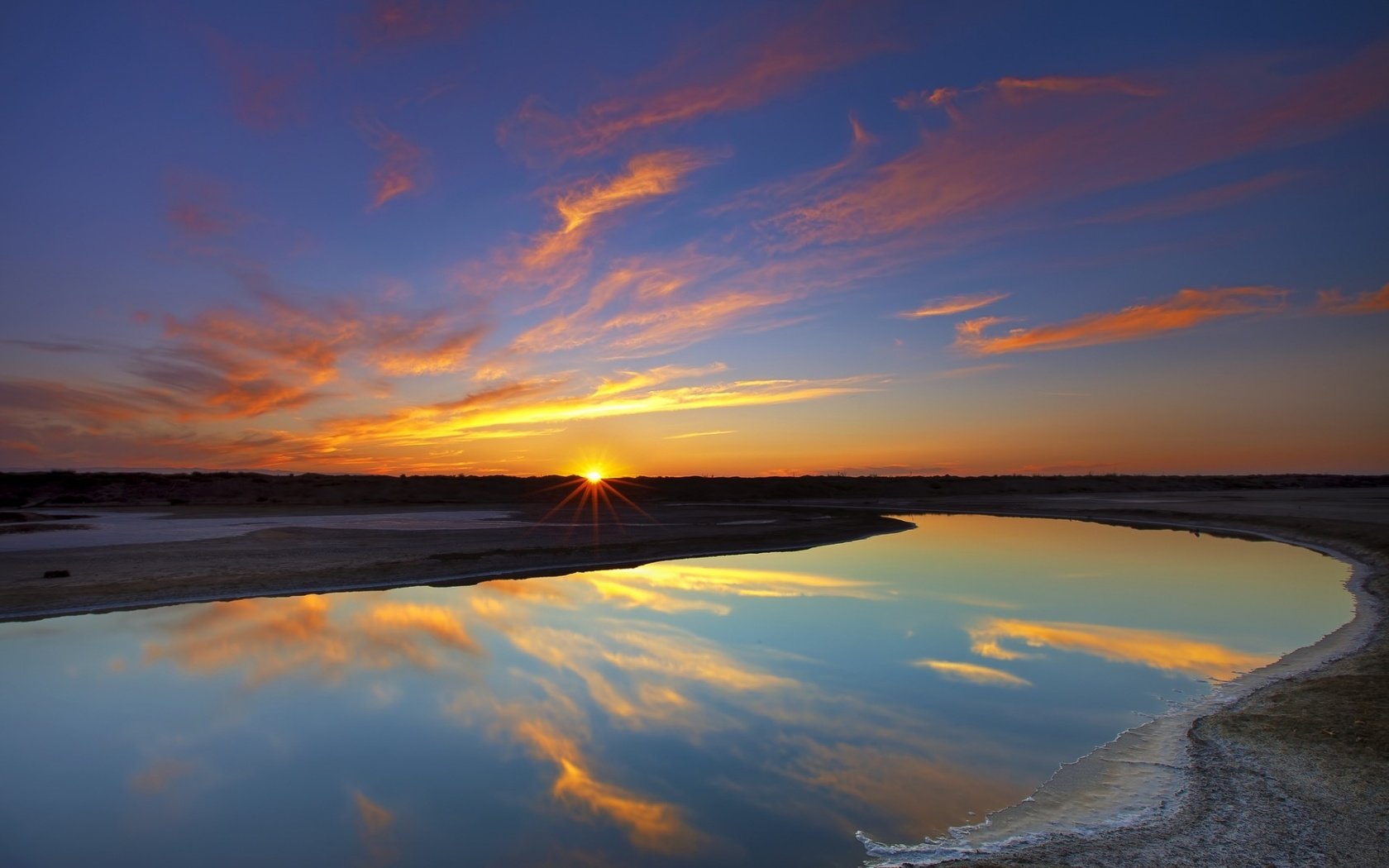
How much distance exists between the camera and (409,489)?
4380 inches

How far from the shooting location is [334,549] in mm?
37219

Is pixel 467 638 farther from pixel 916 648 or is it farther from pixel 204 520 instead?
pixel 204 520

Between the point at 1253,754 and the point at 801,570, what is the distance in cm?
2344

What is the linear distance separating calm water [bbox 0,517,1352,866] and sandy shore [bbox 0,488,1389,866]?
1.68m

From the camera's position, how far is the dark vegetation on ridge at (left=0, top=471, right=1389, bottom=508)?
102 metres

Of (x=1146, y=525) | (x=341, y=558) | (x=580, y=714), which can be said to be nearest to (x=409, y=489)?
(x=341, y=558)

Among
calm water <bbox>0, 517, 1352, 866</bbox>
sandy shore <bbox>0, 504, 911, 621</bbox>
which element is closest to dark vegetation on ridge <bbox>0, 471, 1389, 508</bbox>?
sandy shore <bbox>0, 504, 911, 621</bbox>

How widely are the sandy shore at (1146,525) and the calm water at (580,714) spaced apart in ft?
5.53

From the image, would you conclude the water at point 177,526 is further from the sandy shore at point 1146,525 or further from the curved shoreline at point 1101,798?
the curved shoreline at point 1101,798

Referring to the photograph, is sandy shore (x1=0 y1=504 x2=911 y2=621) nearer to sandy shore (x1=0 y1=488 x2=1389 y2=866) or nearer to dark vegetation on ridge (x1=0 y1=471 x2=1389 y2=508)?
sandy shore (x1=0 y1=488 x2=1389 y2=866)

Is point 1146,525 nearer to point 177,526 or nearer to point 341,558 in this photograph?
point 341,558

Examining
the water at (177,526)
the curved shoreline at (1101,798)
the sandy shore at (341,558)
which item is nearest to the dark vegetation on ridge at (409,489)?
the water at (177,526)

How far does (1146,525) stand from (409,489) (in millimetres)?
97883

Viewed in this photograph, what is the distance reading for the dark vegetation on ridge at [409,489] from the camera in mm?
102169
